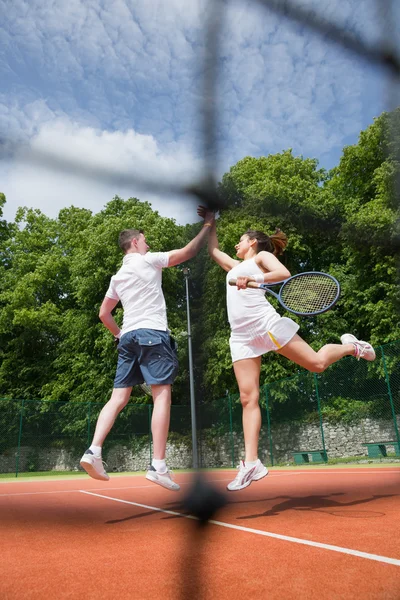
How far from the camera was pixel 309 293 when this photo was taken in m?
2.53

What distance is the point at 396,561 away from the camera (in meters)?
1.22

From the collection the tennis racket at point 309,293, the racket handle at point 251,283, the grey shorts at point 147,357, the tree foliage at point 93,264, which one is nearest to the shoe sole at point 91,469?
the grey shorts at point 147,357

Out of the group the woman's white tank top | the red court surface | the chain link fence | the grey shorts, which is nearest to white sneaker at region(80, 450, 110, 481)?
the red court surface

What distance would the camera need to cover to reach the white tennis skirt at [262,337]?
2.09 meters

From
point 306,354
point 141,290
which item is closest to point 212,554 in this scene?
point 306,354

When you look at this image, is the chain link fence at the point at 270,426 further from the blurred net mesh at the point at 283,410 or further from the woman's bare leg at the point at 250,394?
the woman's bare leg at the point at 250,394

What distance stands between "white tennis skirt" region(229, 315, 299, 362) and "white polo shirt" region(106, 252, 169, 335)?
13.3 inches

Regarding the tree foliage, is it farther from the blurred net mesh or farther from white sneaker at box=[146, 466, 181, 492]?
white sneaker at box=[146, 466, 181, 492]

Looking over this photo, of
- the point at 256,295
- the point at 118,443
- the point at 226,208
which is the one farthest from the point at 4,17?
the point at 118,443

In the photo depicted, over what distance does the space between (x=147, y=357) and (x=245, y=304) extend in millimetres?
496

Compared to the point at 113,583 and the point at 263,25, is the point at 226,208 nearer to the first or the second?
the point at 263,25

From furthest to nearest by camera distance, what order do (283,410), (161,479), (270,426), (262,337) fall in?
(270,426) → (283,410) → (262,337) → (161,479)

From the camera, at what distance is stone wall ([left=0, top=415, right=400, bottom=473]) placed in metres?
9.09

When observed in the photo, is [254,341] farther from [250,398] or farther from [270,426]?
[270,426]
